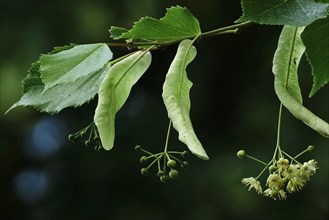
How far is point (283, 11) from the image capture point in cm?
105

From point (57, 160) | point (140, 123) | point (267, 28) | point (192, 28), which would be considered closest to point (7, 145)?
point (57, 160)

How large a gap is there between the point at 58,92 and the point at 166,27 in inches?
8.3

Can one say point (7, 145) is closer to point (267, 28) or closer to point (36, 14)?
point (36, 14)

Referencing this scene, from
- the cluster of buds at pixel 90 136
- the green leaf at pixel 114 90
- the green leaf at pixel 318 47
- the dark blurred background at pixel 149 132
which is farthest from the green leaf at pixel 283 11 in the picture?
the dark blurred background at pixel 149 132

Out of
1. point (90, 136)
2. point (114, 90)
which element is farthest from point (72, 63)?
point (90, 136)

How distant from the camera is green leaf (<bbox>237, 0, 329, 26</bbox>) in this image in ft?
3.38

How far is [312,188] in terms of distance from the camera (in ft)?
14.1

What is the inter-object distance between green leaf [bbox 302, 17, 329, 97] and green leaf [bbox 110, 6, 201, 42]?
6.2 inches

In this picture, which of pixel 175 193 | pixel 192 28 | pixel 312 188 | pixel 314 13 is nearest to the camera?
pixel 314 13

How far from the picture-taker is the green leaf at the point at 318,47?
3.66ft

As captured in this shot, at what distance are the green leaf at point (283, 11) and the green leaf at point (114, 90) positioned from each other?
17cm

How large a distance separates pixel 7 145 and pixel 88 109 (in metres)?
0.60

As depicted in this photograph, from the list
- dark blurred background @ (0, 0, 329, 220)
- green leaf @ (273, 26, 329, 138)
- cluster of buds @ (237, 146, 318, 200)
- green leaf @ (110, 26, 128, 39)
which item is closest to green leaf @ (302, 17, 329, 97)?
green leaf @ (273, 26, 329, 138)

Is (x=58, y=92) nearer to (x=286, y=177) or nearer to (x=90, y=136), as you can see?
(x=90, y=136)
